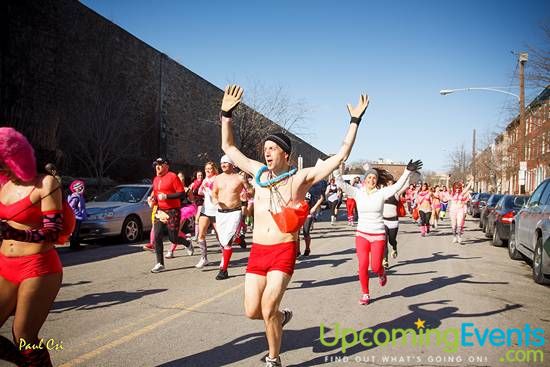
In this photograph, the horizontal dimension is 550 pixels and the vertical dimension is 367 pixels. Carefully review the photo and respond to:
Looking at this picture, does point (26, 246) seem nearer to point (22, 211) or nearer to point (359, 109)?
point (22, 211)

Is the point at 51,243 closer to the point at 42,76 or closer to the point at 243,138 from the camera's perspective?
the point at 42,76

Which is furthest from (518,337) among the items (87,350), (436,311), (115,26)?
(115,26)

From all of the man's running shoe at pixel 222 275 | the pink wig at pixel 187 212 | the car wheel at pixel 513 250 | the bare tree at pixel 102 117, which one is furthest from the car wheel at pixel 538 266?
the bare tree at pixel 102 117

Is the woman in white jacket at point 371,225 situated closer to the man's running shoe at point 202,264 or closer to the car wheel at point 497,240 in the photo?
the man's running shoe at point 202,264

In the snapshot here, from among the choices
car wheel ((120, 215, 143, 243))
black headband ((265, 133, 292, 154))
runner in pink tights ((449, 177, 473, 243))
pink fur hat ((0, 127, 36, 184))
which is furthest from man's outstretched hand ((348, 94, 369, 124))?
runner in pink tights ((449, 177, 473, 243))

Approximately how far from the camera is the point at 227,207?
7.49 meters

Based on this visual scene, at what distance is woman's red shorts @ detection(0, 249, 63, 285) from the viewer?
2824mm

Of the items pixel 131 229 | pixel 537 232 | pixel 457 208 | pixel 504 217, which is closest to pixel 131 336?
pixel 537 232

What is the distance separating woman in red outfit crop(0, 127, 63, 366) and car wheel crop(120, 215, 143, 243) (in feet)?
28.7

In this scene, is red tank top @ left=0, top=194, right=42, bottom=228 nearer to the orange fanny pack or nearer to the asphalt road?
the asphalt road

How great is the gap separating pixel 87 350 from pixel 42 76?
14.7 metres

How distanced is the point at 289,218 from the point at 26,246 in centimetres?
193

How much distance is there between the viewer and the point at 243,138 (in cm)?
2794

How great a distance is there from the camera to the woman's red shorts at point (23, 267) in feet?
9.27
